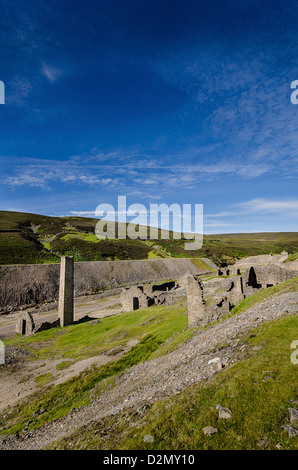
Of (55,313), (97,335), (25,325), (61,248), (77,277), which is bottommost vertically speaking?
(55,313)

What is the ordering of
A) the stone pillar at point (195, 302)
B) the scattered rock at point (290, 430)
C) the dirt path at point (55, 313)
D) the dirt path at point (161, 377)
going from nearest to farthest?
the scattered rock at point (290, 430) < the dirt path at point (161, 377) < the stone pillar at point (195, 302) < the dirt path at point (55, 313)

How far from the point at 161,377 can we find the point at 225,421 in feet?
19.2

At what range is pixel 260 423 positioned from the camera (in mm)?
6035

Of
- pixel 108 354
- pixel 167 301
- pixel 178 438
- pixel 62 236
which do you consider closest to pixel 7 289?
pixel 167 301

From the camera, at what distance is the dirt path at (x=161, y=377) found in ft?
33.0

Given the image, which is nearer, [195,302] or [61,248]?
[195,302]

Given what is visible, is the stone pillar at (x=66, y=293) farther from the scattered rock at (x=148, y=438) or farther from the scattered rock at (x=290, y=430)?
the scattered rock at (x=290, y=430)

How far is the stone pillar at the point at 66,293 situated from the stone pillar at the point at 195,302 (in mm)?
24678

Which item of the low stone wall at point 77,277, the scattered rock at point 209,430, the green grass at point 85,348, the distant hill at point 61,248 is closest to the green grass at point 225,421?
the scattered rock at point 209,430

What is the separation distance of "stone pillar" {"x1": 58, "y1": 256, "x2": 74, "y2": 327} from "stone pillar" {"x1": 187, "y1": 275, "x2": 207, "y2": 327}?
24.7 meters

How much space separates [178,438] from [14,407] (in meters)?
14.5

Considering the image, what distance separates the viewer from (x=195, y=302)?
1978 cm

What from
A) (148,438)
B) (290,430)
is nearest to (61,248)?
(148,438)

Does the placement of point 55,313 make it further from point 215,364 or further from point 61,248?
point 61,248
